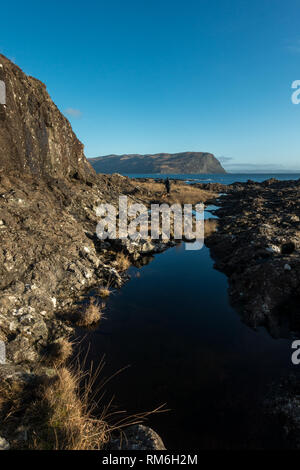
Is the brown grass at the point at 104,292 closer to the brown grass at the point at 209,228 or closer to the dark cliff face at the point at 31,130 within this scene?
the dark cliff face at the point at 31,130

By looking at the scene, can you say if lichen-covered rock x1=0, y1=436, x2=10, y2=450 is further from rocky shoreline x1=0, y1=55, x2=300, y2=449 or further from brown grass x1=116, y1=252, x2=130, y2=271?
brown grass x1=116, y1=252, x2=130, y2=271

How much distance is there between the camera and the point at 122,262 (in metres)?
13.6

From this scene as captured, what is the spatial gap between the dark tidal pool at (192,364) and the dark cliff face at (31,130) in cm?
1044

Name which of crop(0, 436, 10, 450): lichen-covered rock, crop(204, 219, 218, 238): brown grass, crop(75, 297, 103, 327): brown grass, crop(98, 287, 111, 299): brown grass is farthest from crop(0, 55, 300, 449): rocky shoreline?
crop(204, 219, 218, 238): brown grass

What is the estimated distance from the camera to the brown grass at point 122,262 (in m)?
13.3

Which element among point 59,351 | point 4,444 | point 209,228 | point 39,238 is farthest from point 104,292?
point 209,228

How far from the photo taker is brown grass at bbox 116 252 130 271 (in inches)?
524

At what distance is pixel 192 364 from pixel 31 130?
16.4 m

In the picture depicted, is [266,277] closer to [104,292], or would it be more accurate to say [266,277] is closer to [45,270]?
[104,292]

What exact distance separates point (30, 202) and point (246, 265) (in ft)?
41.7

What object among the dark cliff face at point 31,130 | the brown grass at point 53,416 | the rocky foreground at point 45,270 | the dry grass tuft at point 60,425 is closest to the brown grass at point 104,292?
the rocky foreground at point 45,270

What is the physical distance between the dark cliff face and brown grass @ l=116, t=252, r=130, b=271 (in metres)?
8.08
